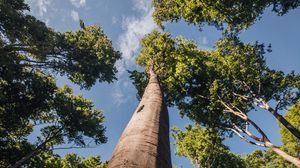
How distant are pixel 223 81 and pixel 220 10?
14.7 ft

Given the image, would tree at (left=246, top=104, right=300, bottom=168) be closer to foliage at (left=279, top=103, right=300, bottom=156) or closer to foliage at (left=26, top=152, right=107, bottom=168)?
foliage at (left=279, top=103, right=300, bottom=156)

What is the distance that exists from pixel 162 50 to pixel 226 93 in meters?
4.65

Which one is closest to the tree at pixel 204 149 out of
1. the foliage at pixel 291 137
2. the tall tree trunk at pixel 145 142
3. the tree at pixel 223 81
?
the tree at pixel 223 81

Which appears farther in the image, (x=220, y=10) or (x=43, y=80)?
(x=43, y=80)

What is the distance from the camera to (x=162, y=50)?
17562 mm

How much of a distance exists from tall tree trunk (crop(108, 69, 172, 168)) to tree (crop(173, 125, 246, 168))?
1400 cm

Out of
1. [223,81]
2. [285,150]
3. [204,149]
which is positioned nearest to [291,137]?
[285,150]

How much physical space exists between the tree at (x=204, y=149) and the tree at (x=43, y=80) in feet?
20.2

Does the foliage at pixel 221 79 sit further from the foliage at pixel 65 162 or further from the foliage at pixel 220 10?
the foliage at pixel 65 162

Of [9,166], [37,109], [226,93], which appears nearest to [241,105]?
[226,93]

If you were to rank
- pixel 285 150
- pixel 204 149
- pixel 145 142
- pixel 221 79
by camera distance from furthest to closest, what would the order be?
pixel 285 150 < pixel 204 149 < pixel 221 79 < pixel 145 142

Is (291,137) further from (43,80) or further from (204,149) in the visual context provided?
(43,80)

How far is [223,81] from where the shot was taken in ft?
54.1

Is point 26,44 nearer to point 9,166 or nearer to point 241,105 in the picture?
point 9,166
